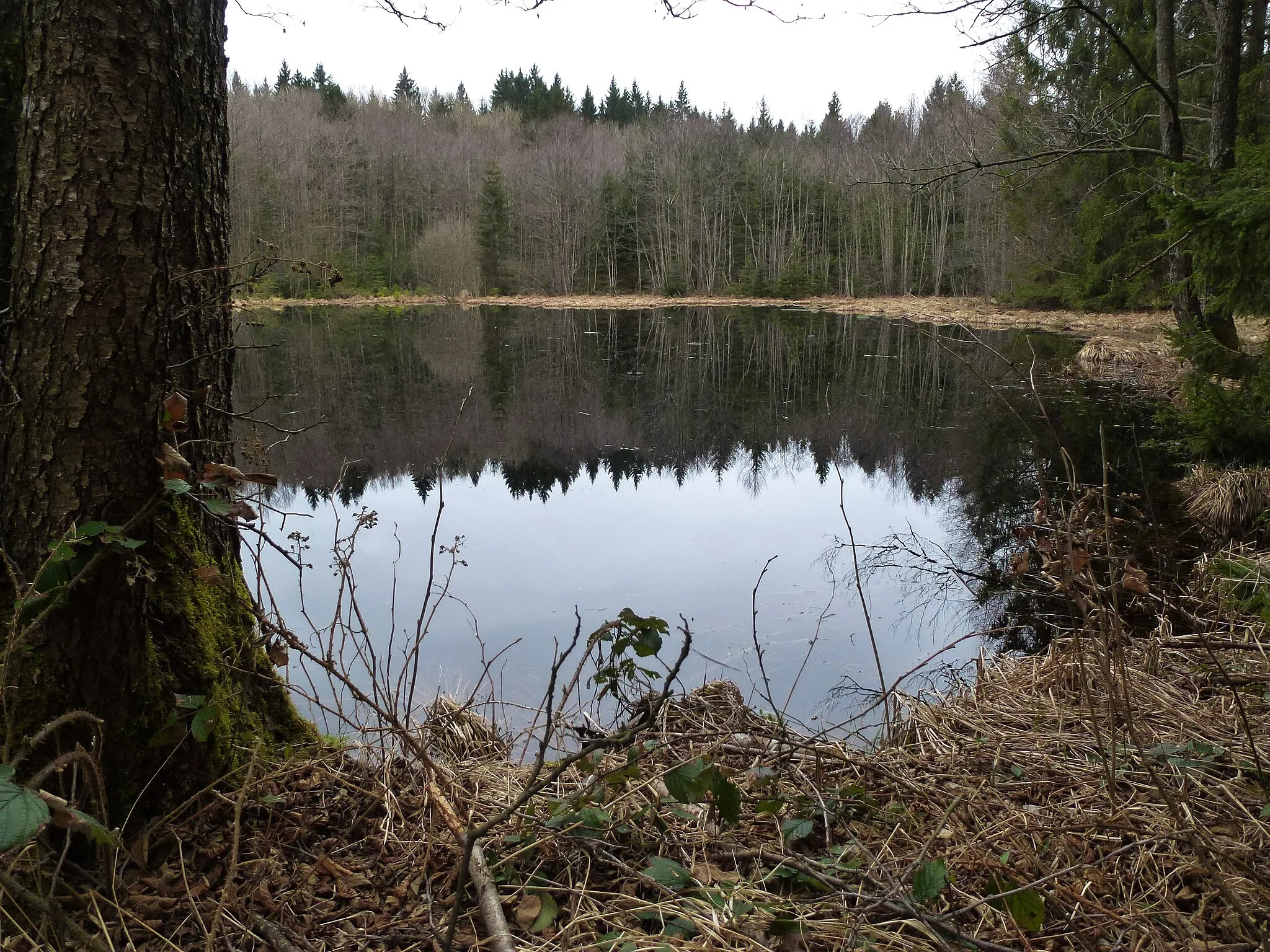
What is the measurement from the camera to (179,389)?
2018mm

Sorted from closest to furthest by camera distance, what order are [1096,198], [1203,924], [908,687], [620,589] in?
[1203,924]
[908,687]
[620,589]
[1096,198]

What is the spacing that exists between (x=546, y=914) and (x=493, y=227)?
44561 mm

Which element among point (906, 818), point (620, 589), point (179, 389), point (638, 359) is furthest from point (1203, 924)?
point (638, 359)

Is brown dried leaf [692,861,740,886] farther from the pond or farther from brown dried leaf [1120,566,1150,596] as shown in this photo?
brown dried leaf [1120,566,1150,596]

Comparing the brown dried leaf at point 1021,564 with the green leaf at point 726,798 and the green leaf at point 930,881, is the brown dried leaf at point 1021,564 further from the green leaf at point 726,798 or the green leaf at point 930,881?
the green leaf at point 726,798

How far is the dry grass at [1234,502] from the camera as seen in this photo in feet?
20.0

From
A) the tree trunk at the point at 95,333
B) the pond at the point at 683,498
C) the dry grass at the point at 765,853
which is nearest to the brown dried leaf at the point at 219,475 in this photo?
the tree trunk at the point at 95,333

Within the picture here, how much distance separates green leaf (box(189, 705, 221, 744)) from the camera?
1903 mm

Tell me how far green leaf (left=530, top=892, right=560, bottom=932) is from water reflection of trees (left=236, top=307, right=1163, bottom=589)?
1.49 m

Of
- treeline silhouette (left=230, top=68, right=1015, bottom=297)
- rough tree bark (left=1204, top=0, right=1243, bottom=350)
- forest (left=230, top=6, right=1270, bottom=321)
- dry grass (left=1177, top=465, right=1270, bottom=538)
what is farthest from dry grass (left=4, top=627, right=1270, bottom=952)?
treeline silhouette (left=230, top=68, right=1015, bottom=297)

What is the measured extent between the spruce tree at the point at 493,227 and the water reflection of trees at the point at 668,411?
22.1 meters

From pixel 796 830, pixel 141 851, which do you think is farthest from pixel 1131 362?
pixel 141 851

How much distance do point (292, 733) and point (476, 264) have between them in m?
39.9

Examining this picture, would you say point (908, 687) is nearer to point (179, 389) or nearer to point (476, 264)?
point (179, 389)
